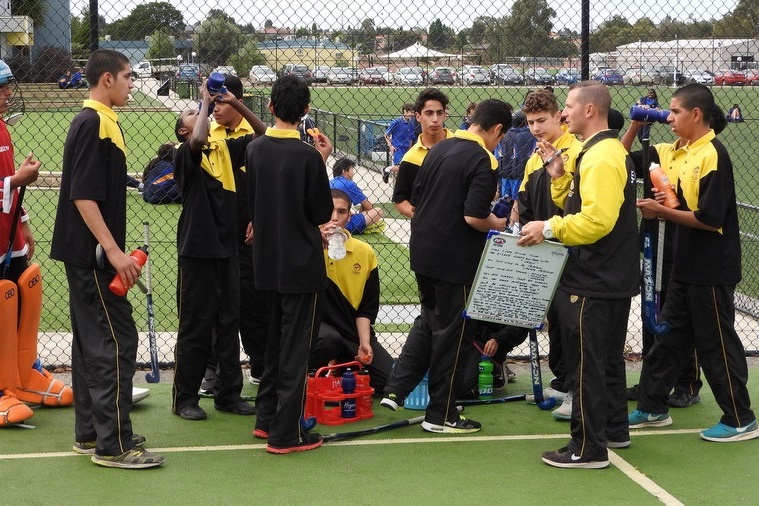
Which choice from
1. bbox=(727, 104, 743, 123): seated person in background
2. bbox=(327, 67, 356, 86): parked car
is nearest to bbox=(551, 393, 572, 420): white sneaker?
bbox=(727, 104, 743, 123): seated person in background

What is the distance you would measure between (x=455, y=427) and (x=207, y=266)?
5.52 ft

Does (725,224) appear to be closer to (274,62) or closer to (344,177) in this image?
(274,62)

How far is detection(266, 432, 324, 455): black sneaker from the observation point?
5633 millimetres

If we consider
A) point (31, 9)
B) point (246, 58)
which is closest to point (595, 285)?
point (246, 58)

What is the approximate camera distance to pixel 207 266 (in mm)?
6121

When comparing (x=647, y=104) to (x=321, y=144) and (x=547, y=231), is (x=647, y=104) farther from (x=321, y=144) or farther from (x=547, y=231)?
(x=321, y=144)

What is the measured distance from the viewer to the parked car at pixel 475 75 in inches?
315

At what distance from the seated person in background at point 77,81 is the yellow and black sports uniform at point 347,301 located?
2.35 metres

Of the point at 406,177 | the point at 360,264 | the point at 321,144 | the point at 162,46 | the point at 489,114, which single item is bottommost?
the point at 360,264

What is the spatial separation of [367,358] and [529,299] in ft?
3.88

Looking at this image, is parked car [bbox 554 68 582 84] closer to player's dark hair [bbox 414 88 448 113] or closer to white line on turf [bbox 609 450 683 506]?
player's dark hair [bbox 414 88 448 113]

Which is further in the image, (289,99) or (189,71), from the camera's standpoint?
(189,71)

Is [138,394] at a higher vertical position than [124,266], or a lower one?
lower

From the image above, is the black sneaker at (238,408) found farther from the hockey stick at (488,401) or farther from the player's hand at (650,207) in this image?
the player's hand at (650,207)
